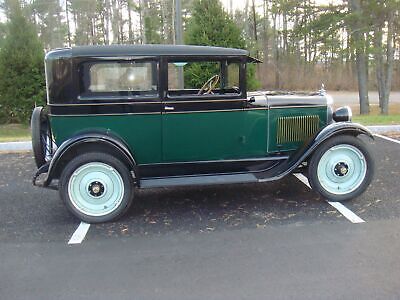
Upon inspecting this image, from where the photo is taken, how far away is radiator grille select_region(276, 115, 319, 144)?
4.84m

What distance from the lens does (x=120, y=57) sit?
435cm

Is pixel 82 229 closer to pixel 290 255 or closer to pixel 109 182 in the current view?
pixel 109 182

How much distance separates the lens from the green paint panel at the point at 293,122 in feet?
15.7

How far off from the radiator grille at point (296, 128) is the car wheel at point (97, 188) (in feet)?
5.95

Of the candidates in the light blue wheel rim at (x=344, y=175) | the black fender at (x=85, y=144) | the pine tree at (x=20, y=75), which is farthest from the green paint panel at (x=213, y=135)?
the pine tree at (x=20, y=75)

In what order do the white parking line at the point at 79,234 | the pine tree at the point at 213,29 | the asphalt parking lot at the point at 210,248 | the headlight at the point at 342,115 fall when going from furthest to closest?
the pine tree at the point at 213,29, the headlight at the point at 342,115, the white parking line at the point at 79,234, the asphalt parking lot at the point at 210,248

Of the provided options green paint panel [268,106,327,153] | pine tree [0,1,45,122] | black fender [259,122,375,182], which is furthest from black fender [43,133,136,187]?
pine tree [0,1,45,122]

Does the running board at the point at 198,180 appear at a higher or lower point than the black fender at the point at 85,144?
lower

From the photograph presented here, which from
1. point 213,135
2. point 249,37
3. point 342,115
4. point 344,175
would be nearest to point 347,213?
point 344,175

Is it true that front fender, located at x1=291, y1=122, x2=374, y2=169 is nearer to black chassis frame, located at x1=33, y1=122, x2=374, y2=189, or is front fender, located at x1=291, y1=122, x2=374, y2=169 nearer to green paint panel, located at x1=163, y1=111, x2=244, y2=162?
black chassis frame, located at x1=33, y1=122, x2=374, y2=189

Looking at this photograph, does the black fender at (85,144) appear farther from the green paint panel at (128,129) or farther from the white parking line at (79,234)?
the white parking line at (79,234)

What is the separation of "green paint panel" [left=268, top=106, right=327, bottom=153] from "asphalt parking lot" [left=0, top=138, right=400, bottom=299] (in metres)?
0.60

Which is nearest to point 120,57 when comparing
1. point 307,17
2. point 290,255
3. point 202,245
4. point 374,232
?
point 202,245

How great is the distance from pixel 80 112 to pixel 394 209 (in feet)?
11.3
